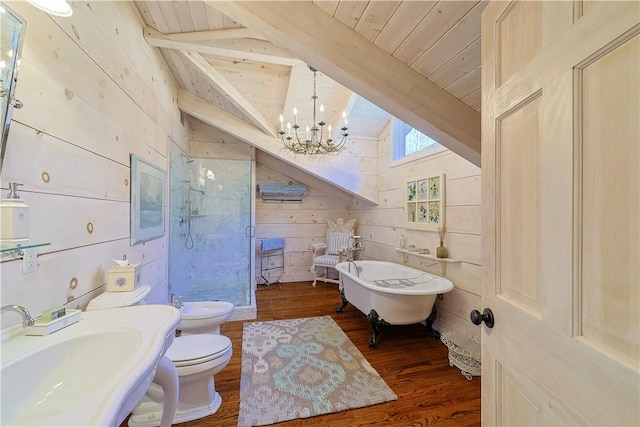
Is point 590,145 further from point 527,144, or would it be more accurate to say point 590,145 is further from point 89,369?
point 89,369

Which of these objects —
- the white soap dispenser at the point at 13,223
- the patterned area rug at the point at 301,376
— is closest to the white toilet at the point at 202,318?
the patterned area rug at the point at 301,376

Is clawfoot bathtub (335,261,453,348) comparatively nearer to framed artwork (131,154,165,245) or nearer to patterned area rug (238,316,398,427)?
patterned area rug (238,316,398,427)

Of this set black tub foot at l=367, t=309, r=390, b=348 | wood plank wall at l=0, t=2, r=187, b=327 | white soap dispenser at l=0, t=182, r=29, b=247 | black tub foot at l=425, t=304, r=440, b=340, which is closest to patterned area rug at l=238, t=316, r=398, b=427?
black tub foot at l=367, t=309, r=390, b=348

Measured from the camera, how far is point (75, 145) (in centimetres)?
115

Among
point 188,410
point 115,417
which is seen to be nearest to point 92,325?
point 115,417

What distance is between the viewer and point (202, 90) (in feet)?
9.58

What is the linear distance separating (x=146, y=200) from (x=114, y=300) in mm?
938

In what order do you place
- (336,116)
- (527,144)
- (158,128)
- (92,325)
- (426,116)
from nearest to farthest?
(527,144) < (92,325) < (426,116) < (158,128) < (336,116)

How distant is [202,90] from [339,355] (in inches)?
125

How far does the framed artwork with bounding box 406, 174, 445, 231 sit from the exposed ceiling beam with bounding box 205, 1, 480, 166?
1066 mm

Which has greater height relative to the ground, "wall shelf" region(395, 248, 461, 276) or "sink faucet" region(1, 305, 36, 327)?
"sink faucet" region(1, 305, 36, 327)

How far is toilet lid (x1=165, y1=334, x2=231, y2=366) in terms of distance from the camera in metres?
1.54

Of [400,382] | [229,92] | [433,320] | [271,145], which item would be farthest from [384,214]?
[229,92]

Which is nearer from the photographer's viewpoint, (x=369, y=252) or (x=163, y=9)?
(x=163, y=9)
